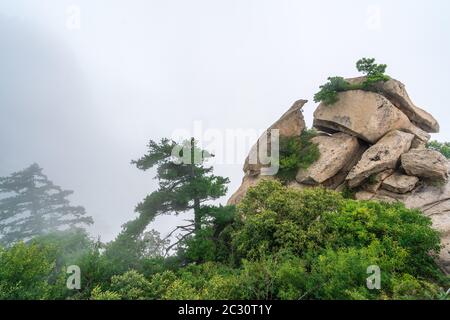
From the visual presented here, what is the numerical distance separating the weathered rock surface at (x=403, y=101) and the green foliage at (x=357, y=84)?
0.69 m

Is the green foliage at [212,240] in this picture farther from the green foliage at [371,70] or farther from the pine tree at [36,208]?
the pine tree at [36,208]

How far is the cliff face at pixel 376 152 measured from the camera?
17.7 meters

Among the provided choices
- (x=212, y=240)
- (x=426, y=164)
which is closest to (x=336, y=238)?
(x=212, y=240)

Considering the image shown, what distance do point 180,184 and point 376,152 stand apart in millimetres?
14905

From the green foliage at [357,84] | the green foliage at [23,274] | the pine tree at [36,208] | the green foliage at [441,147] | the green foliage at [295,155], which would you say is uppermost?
the green foliage at [357,84]

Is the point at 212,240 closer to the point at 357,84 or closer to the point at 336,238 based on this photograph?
the point at 336,238

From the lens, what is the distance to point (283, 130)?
23156 mm

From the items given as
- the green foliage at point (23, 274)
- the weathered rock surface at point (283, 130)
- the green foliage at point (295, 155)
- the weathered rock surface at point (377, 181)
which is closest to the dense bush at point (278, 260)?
the green foliage at point (23, 274)

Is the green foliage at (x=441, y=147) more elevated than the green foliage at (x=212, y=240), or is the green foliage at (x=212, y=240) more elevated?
the green foliage at (x=441, y=147)

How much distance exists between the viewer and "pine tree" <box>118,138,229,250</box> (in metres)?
16.9

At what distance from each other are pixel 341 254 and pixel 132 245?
11469 mm

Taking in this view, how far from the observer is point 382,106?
67.3 ft

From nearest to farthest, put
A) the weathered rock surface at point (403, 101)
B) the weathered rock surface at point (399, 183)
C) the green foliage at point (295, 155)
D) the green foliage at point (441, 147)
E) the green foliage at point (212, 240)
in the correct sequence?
the green foliage at point (212, 240)
the weathered rock surface at point (399, 183)
the green foliage at point (295, 155)
the weathered rock surface at point (403, 101)
the green foliage at point (441, 147)
